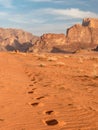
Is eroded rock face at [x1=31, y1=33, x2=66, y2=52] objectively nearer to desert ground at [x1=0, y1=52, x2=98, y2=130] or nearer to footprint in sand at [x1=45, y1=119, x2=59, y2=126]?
desert ground at [x1=0, y1=52, x2=98, y2=130]

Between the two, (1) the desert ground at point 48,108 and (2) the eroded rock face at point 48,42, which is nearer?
(1) the desert ground at point 48,108

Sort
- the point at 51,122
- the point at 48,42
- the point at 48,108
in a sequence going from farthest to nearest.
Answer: the point at 48,42 → the point at 48,108 → the point at 51,122

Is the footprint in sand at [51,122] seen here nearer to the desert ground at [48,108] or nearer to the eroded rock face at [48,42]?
the desert ground at [48,108]

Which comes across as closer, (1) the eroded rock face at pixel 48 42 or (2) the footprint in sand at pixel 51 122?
(2) the footprint in sand at pixel 51 122

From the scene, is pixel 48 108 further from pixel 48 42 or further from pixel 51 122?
pixel 48 42

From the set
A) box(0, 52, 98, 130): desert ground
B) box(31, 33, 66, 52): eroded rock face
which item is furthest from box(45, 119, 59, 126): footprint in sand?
box(31, 33, 66, 52): eroded rock face

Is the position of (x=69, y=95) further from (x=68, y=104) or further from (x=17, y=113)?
(x=17, y=113)

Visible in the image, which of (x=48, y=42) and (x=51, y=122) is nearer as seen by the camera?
(x=51, y=122)

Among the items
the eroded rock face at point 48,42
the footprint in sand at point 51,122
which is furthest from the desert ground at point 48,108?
the eroded rock face at point 48,42

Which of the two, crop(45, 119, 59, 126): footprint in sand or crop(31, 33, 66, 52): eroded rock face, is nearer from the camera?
crop(45, 119, 59, 126): footprint in sand

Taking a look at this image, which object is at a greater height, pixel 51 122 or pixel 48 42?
pixel 51 122

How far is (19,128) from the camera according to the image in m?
5.50

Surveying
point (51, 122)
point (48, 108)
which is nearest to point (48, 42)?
point (48, 108)

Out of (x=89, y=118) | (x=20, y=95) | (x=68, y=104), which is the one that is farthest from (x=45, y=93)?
(x=89, y=118)
